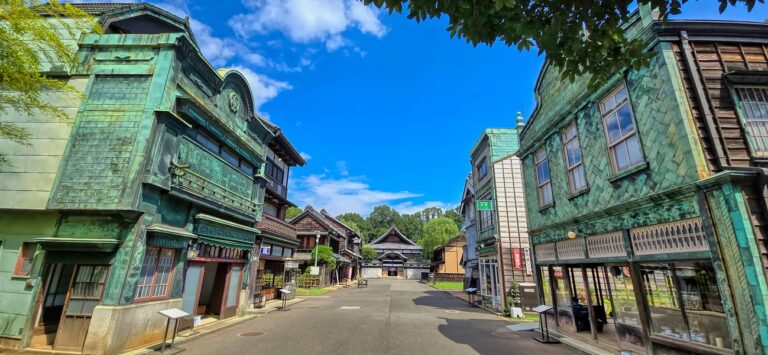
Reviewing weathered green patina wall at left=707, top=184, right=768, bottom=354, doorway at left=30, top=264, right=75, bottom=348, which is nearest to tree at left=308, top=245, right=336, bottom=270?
doorway at left=30, top=264, right=75, bottom=348

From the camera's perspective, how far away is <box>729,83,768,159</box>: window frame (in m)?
5.96

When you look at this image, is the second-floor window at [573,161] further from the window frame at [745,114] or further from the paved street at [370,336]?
the paved street at [370,336]

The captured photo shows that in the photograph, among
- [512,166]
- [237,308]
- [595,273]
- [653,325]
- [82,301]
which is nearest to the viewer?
[653,325]

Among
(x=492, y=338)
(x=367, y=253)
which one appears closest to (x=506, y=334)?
(x=492, y=338)

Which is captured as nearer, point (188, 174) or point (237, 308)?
point (188, 174)

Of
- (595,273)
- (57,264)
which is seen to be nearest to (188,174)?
(57,264)

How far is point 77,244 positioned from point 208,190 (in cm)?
392

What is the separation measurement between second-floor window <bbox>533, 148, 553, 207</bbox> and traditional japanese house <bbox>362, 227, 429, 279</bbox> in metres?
52.5

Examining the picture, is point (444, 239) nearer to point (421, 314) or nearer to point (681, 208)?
point (421, 314)

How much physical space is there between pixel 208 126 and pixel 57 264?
18.6ft

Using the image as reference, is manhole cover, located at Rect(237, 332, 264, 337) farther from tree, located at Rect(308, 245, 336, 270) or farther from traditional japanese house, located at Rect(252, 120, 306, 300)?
tree, located at Rect(308, 245, 336, 270)

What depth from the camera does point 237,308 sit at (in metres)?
14.2

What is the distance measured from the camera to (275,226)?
787 inches

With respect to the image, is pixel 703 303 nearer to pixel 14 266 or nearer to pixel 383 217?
pixel 14 266
